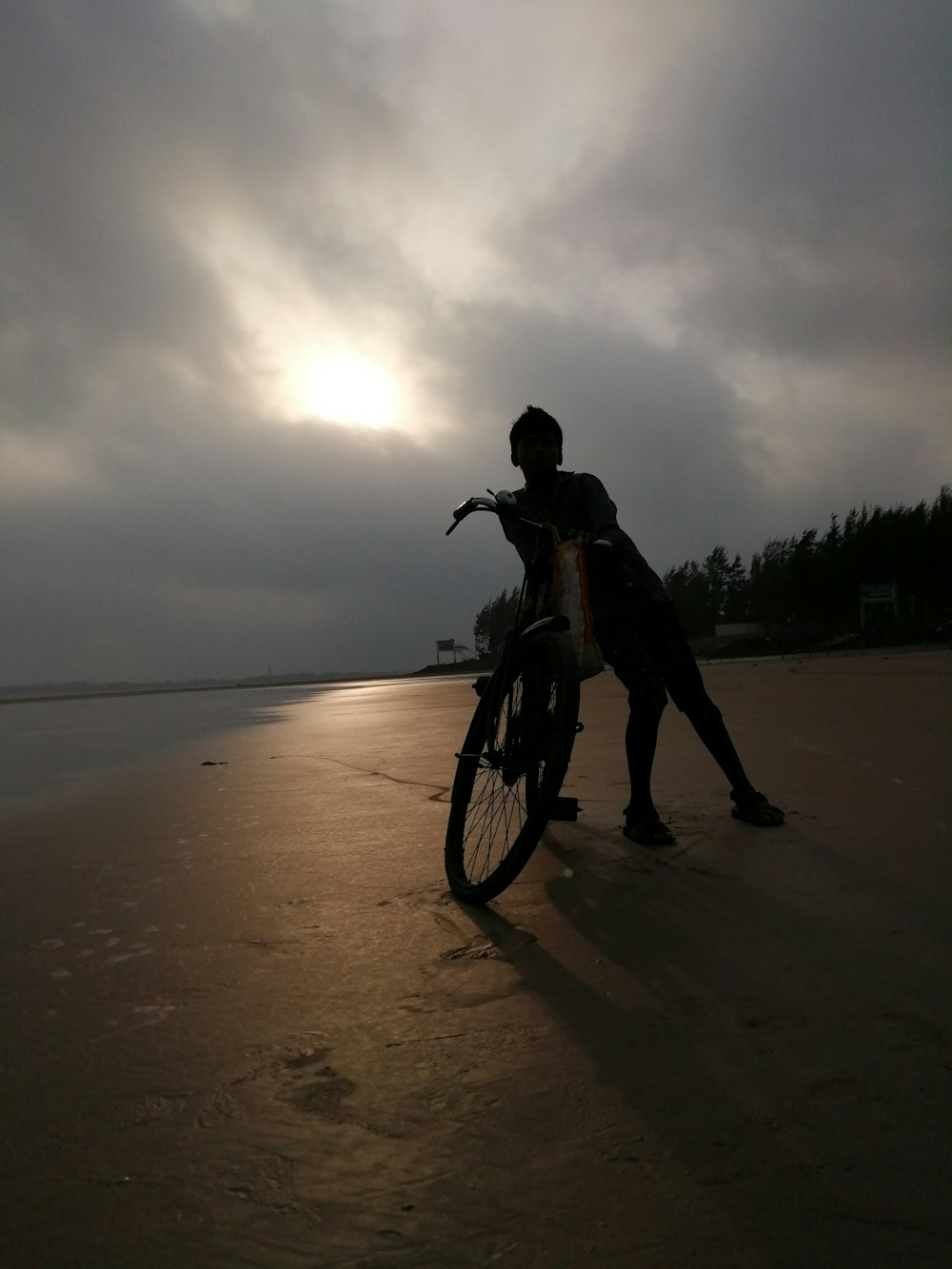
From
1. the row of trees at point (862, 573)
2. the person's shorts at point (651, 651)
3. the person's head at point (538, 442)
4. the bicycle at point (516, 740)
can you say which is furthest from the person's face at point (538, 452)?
the row of trees at point (862, 573)

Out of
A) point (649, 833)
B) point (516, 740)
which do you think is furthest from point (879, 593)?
point (516, 740)

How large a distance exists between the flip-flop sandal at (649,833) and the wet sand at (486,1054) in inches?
2.8

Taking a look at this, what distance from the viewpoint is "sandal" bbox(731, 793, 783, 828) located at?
307 cm

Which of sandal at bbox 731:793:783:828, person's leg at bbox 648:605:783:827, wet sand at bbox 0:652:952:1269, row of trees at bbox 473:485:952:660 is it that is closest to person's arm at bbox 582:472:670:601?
person's leg at bbox 648:605:783:827

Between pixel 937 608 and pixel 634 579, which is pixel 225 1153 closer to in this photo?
pixel 634 579

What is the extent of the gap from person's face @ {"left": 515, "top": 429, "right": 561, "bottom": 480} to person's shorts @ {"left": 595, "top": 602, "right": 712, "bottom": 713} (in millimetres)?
712

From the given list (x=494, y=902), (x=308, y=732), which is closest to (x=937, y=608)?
(x=308, y=732)

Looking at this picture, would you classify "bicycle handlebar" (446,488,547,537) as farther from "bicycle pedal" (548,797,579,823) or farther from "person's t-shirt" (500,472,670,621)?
"bicycle pedal" (548,797,579,823)

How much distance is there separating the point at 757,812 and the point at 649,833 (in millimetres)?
493

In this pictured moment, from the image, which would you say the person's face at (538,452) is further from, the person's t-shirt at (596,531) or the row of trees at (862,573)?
the row of trees at (862,573)

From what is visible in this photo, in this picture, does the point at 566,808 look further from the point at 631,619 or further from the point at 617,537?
the point at 617,537

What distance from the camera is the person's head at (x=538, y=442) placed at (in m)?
3.43

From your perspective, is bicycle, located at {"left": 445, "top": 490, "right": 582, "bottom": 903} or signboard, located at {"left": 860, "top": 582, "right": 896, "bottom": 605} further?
signboard, located at {"left": 860, "top": 582, "right": 896, "bottom": 605}

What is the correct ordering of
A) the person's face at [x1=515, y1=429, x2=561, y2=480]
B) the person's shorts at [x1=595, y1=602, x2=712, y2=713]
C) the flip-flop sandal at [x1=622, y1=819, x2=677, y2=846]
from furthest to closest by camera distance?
the person's face at [x1=515, y1=429, x2=561, y2=480] → the person's shorts at [x1=595, y1=602, x2=712, y2=713] → the flip-flop sandal at [x1=622, y1=819, x2=677, y2=846]
